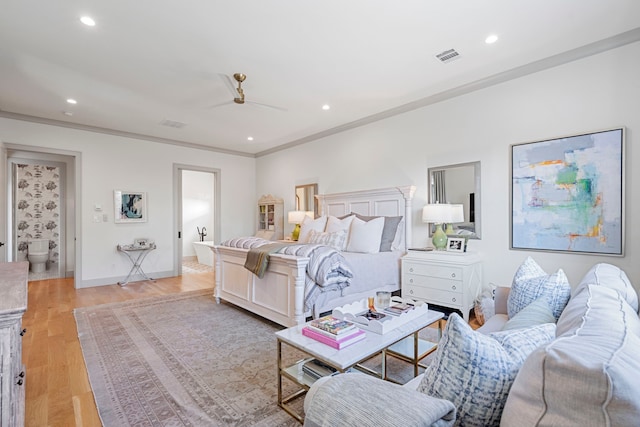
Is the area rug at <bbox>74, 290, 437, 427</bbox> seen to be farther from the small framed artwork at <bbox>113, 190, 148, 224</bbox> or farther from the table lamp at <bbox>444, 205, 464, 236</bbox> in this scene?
the small framed artwork at <bbox>113, 190, 148, 224</bbox>

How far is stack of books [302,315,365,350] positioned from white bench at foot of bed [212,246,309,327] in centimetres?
96

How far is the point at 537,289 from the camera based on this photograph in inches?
66.7

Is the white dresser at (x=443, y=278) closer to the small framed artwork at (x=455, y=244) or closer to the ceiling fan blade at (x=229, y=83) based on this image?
the small framed artwork at (x=455, y=244)

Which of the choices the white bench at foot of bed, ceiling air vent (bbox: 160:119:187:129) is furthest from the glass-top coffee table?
ceiling air vent (bbox: 160:119:187:129)

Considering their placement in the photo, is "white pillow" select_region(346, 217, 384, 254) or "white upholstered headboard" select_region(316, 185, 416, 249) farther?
"white upholstered headboard" select_region(316, 185, 416, 249)

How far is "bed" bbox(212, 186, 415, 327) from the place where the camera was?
9.73ft

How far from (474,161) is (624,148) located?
1.26 meters

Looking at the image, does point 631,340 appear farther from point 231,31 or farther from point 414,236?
point 414,236

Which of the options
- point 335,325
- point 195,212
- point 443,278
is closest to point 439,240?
point 443,278

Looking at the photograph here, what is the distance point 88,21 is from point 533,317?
3.63 meters

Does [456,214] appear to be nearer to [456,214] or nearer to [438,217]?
[456,214]

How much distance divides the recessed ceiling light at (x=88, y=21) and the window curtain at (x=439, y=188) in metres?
3.82

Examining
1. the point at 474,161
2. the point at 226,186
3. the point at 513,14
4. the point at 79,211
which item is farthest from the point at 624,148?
the point at 79,211

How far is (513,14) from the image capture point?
2.40 meters
